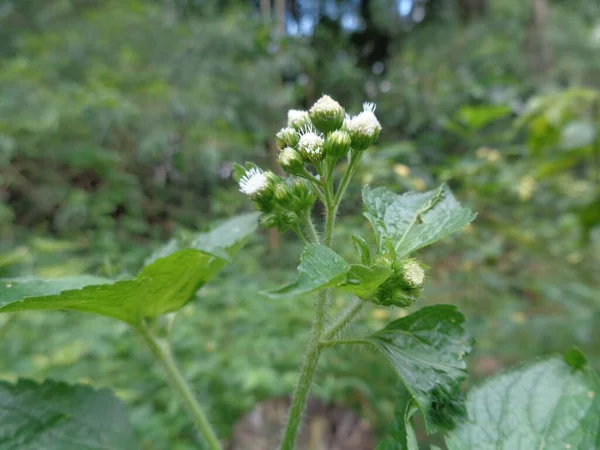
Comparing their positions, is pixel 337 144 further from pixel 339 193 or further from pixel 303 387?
pixel 303 387

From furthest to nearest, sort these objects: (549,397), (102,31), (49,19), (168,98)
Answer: (49,19) → (102,31) → (168,98) → (549,397)

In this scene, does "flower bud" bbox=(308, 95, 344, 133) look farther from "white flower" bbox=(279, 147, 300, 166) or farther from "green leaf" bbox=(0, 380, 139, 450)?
"green leaf" bbox=(0, 380, 139, 450)

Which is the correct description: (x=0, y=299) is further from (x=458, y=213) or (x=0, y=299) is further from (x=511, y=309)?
(x=511, y=309)

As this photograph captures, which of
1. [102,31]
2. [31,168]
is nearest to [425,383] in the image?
[31,168]

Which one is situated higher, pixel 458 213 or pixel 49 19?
pixel 49 19

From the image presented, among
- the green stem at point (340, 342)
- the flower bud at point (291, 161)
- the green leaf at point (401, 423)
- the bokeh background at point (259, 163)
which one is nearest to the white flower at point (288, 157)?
the flower bud at point (291, 161)

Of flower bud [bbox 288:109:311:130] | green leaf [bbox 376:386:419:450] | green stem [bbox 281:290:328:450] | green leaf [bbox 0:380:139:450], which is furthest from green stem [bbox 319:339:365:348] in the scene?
green leaf [bbox 0:380:139:450]

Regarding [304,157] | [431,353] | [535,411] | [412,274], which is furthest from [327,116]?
[535,411]
